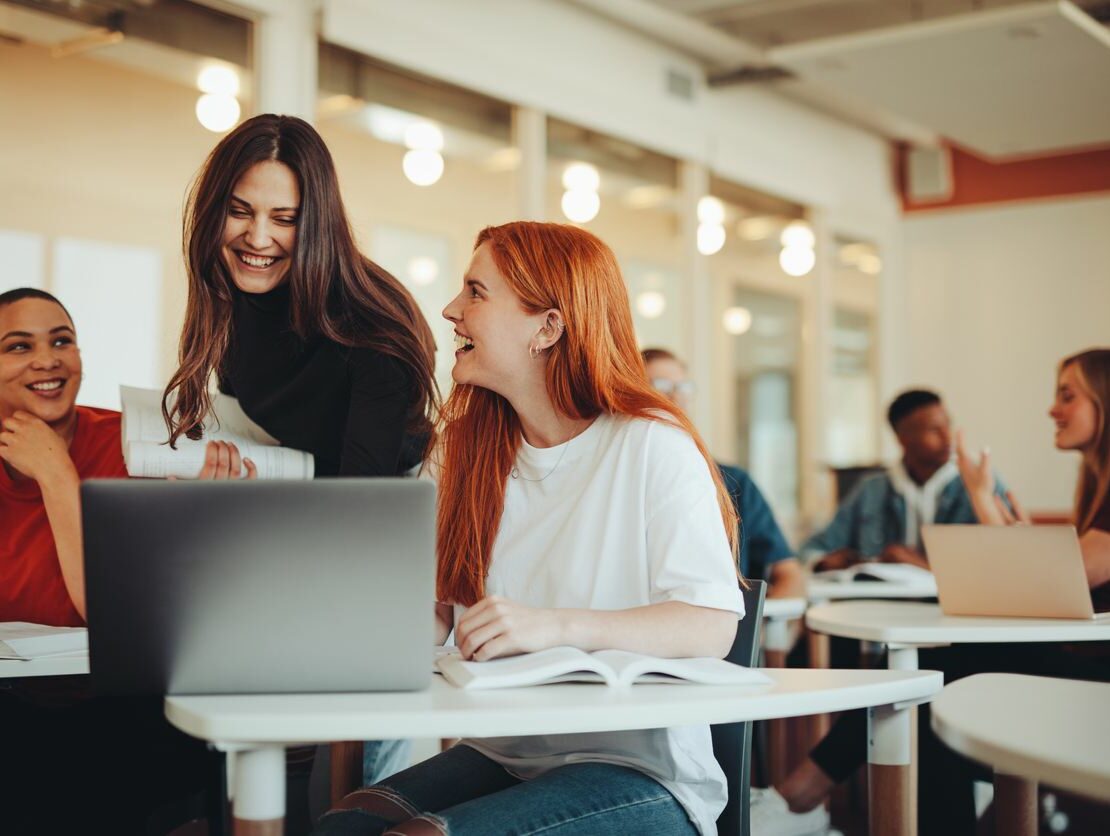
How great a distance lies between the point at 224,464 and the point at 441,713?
3.18ft

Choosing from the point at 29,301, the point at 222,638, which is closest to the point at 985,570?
the point at 222,638

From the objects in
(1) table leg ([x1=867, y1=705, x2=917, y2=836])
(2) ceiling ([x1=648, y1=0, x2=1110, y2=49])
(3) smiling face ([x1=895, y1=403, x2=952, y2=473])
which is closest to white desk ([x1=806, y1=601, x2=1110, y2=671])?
(1) table leg ([x1=867, y1=705, x2=917, y2=836])

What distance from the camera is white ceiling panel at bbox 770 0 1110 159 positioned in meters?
5.19

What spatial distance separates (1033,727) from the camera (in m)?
1.27

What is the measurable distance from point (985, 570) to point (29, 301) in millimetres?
2030

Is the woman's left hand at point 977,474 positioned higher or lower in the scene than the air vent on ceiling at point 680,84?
lower

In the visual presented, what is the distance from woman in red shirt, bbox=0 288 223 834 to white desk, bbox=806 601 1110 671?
3.84 feet

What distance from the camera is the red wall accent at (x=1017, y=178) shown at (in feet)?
25.7

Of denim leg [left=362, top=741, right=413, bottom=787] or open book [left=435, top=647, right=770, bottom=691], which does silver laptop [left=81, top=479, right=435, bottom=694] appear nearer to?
open book [left=435, top=647, right=770, bottom=691]

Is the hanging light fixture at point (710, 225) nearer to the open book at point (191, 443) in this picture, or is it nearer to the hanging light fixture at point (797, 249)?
the hanging light fixture at point (797, 249)

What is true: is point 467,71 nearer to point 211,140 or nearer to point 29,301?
point 211,140

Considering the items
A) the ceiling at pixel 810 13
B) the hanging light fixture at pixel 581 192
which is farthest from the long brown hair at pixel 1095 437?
the ceiling at pixel 810 13

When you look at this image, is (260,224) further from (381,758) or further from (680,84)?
(680,84)

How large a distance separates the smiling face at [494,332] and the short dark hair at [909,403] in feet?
9.34
